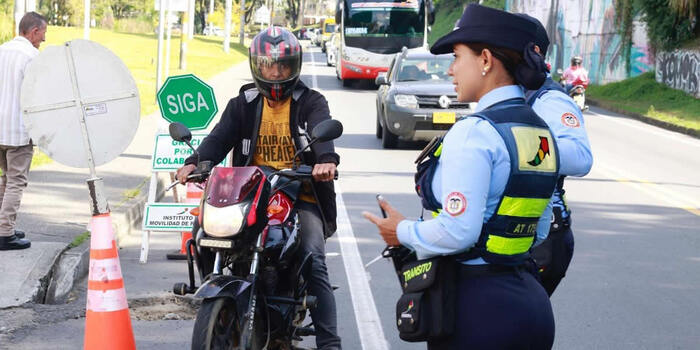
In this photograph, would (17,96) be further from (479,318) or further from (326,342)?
(479,318)

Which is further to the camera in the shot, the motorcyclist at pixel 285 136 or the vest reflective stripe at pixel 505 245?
the motorcyclist at pixel 285 136

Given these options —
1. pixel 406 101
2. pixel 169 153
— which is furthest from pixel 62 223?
pixel 406 101

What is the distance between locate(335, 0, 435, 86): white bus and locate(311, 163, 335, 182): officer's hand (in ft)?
96.1

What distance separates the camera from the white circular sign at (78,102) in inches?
235

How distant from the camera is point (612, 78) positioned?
37.8 meters

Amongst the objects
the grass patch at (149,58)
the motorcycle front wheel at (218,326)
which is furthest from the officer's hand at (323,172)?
the grass patch at (149,58)

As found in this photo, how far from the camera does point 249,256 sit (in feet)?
15.6

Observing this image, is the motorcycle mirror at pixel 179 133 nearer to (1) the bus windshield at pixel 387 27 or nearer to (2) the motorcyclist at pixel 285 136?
(2) the motorcyclist at pixel 285 136

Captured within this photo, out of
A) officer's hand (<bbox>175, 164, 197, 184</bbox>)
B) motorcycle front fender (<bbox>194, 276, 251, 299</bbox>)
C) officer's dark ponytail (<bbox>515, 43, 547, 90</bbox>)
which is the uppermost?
officer's dark ponytail (<bbox>515, 43, 547, 90</bbox>)

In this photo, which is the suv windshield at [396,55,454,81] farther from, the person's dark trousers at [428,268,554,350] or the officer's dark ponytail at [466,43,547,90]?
the person's dark trousers at [428,268,554,350]

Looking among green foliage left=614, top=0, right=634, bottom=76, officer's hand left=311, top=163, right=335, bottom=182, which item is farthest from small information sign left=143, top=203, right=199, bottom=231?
green foliage left=614, top=0, right=634, bottom=76

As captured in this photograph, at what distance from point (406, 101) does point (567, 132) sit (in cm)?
1261

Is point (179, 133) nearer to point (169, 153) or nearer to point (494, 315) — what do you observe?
point (494, 315)

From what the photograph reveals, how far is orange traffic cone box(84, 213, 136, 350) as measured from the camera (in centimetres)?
549
